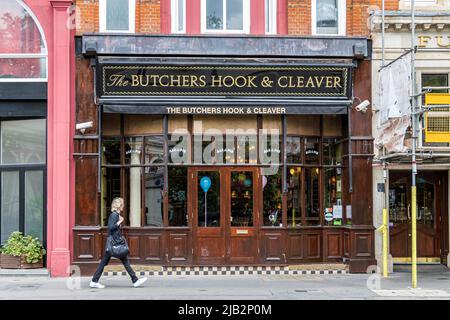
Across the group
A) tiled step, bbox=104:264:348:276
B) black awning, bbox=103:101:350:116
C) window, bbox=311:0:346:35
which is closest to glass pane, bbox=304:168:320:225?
tiled step, bbox=104:264:348:276

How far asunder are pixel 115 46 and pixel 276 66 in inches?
155

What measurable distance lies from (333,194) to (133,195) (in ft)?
16.8

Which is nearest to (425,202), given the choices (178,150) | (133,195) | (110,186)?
(178,150)

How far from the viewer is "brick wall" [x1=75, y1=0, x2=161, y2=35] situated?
18.2m

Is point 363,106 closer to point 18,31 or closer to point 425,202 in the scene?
point 425,202

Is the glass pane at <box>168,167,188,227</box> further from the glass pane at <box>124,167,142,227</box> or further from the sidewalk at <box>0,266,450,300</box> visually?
the sidewalk at <box>0,266,450,300</box>

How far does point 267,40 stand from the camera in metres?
18.3

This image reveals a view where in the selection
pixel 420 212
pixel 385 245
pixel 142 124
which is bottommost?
pixel 385 245

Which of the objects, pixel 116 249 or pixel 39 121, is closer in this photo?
pixel 116 249

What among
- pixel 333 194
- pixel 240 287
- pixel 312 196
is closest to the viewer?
pixel 240 287

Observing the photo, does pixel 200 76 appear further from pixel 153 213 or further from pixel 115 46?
pixel 153 213

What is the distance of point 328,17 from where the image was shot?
1886 cm

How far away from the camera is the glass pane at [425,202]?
2006cm

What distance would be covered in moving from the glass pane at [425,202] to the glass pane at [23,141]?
9.99m
